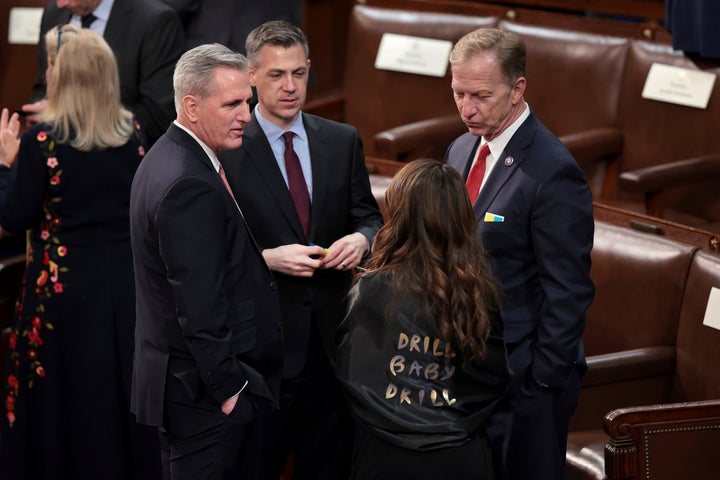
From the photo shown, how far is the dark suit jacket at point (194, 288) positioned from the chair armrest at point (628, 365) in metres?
1.09

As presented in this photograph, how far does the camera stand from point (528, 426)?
8.79 ft

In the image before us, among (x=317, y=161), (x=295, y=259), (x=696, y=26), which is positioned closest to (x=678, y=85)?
(x=696, y=26)

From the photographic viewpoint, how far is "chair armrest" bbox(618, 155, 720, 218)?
3832 mm

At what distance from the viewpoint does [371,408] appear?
2.40 metres

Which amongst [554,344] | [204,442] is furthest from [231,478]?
[554,344]

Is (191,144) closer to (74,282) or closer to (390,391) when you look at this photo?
(390,391)

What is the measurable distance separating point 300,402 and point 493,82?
98cm

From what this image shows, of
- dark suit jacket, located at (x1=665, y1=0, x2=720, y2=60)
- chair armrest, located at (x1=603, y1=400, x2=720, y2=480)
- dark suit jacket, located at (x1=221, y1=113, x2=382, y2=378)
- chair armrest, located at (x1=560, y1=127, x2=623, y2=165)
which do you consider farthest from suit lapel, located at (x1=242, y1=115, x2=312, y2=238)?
dark suit jacket, located at (x1=665, y1=0, x2=720, y2=60)

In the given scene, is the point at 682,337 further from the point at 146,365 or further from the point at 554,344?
the point at 146,365

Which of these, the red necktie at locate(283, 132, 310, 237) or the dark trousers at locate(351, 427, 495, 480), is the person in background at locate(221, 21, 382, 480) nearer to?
the red necktie at locate(283, 132, 310, 237)

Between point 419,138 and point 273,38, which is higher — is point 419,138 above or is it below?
below

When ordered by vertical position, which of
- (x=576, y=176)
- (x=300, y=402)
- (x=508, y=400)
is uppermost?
(x=576, y=176)

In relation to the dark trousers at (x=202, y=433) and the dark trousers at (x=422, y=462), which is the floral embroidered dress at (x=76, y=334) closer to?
the dark trousers at (x=202, y=433)

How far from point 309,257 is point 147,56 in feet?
5.03
